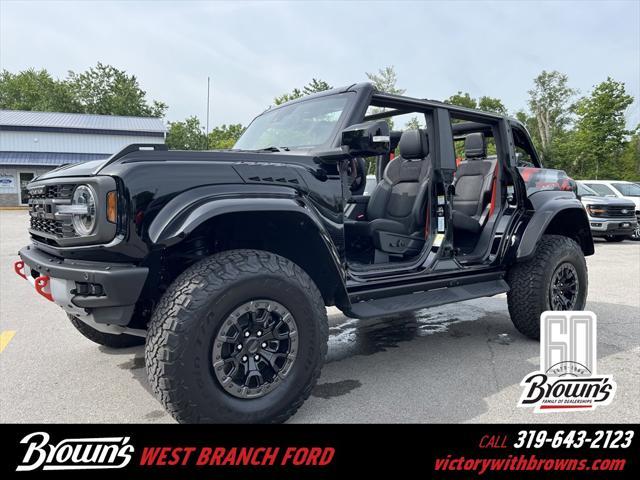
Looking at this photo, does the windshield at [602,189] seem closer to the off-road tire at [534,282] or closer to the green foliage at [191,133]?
the off-road tire at [534,282]

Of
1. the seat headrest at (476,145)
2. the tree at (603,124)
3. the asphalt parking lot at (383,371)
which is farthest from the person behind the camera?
the tree at (603,124)

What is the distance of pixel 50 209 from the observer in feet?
9.31

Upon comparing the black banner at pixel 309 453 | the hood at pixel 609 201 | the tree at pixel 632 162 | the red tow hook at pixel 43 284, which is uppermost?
the tree at pixel 632 162

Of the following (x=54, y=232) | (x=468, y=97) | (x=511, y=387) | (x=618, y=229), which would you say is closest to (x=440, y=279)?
(x=511, y=387)

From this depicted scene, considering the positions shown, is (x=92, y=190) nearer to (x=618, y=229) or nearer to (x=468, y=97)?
(x=618, y=229)

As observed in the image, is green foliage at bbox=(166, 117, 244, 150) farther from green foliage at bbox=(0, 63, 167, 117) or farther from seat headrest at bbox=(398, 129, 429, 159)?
seat headrest at bbox=(398, 129, 429, 159)

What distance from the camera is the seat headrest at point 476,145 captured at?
15.7 feet

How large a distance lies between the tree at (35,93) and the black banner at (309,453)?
58.5 metres

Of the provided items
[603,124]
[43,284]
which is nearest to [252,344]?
[43,284]

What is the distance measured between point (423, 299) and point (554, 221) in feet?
6.19

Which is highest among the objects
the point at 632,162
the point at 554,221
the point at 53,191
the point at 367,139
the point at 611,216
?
the point at 632,162

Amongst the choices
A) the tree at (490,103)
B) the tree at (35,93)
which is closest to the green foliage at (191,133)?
the tree at (35,93)

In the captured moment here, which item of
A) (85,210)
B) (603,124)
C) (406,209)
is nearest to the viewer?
(85,210)

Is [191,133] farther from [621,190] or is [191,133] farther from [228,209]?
[228,209]
